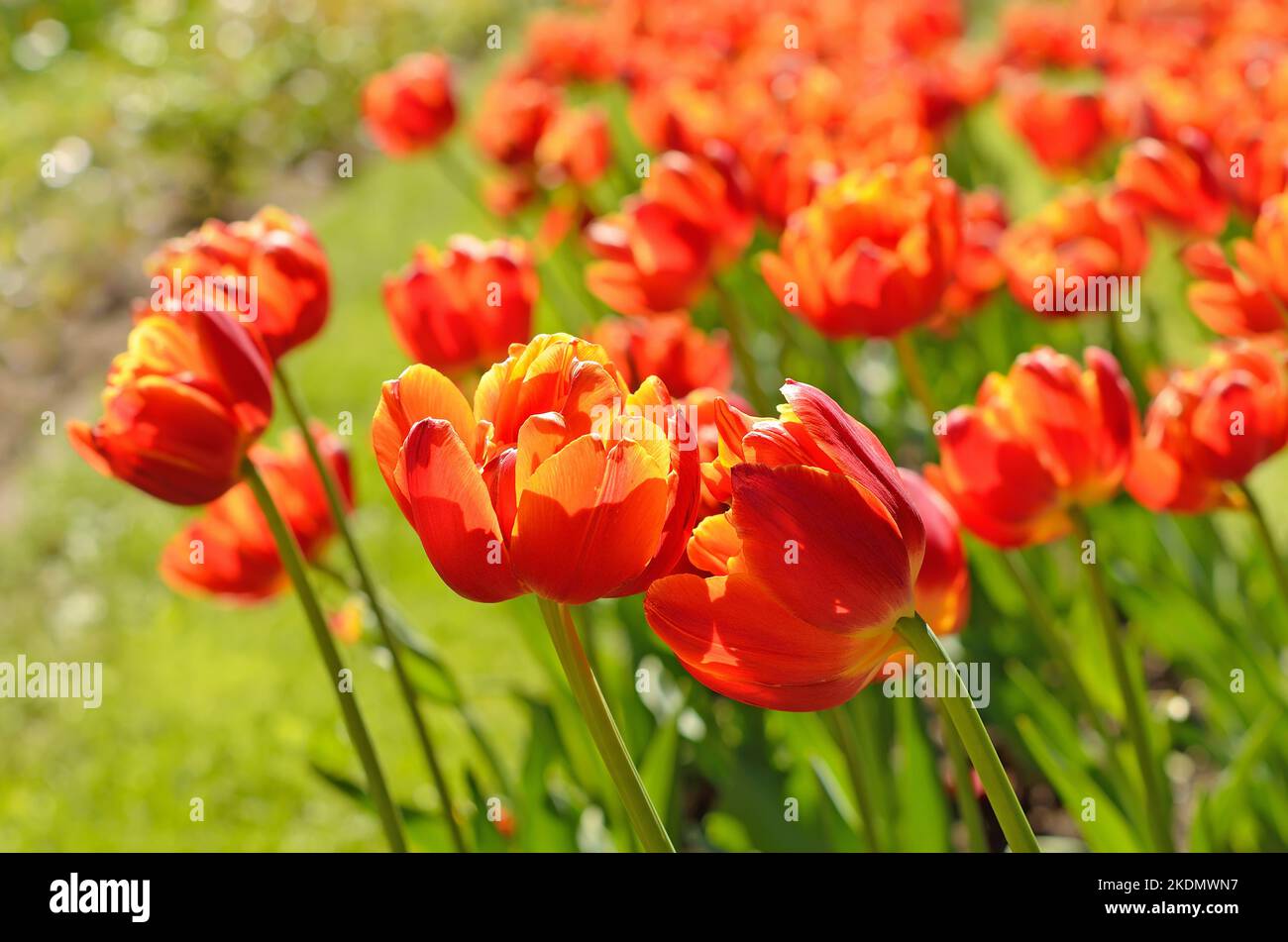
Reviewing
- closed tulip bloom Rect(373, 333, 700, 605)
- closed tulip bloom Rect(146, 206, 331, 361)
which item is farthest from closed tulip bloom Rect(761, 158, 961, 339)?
closed tulip bloom Rect(373, 333, 700, 605)

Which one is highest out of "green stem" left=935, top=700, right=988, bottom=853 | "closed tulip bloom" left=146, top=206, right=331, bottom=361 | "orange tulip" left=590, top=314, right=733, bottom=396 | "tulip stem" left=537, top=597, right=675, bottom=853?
"closed tulip bloom" left=146, top=206, right=331, bottom=361

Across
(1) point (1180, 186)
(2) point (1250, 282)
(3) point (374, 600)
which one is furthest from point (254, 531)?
(1) point (1180, 186)

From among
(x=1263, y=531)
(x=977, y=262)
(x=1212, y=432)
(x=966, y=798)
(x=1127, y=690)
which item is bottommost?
(x=966, y=798)

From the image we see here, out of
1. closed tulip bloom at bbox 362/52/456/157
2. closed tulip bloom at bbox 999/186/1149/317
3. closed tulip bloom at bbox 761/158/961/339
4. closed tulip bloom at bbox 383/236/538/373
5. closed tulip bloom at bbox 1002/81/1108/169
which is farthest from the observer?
closed tulip bloom at bbox 362/52/456/157

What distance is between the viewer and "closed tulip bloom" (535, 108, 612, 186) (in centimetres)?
310

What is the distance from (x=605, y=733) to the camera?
79cm

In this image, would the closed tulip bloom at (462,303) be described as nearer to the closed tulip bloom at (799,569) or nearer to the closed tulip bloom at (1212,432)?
the closed tulip bloom at (1212,432)

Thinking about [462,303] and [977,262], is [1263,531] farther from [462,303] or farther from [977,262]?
[462,303]

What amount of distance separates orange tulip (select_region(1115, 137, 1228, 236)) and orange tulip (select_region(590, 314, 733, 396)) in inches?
27.4

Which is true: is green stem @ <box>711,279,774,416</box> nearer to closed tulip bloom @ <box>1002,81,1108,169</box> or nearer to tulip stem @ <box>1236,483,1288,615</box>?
tulip stem @ <box>1236,483,1288,615</box>

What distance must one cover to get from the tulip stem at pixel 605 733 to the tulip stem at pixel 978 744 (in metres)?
0.18

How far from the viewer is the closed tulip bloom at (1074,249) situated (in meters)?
2.00

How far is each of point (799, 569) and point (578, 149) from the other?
8.12 ft
